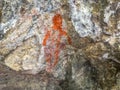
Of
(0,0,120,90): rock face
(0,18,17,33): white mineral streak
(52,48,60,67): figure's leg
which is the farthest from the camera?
(52,48,60,67): figure's leg

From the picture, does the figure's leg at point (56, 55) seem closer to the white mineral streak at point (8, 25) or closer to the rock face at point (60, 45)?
the rock face at point (60, 45)

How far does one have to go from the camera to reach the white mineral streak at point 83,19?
4.96 m

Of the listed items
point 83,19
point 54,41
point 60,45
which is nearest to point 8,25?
point 54,41

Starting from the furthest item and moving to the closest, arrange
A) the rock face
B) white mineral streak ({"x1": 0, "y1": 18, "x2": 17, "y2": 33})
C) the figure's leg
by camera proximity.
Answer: the figure's leg < white mineral streak ({"x1": 0, "y1": 18, "x2": 17, "y2": 33}) < the rock face

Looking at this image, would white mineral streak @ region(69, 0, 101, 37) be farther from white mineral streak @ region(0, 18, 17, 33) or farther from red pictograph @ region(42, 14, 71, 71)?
white mineral streak @ region(0, 18, 17, 33)

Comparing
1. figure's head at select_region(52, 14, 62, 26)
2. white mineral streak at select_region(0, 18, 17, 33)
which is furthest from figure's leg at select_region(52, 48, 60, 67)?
white mineral streak at select_region(0, 18, 17, 33)

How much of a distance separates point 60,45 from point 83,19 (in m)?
0.72

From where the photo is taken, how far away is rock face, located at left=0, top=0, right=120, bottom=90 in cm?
495

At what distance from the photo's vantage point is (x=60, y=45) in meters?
5.48

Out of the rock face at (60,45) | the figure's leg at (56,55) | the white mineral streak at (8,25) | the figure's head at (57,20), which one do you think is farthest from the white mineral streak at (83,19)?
the white mineral streak at (8,25)

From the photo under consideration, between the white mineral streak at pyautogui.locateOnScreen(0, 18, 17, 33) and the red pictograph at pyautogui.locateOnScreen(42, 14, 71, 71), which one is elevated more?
the white mineral streak at pyautogui.locateOnScreen(0, 18, 17, 33)

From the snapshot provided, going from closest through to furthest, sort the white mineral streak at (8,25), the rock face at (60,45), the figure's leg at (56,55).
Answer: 1. the rock face at (60,45)
2. the white mineral streak at (8,25)
3. the figure's leg at (56,55)

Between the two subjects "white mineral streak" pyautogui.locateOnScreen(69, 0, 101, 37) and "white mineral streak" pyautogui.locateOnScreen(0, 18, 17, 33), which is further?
"white mineral streak" pyautogui.locateOnScreen(0, 18, 17, 33)

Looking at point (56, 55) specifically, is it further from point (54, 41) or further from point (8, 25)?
point (8, 25)
